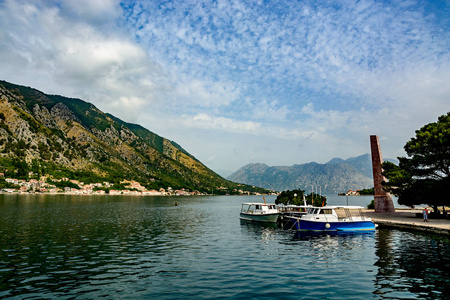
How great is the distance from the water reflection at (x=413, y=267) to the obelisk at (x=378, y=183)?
99.2 ft

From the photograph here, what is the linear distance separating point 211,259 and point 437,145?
46.8 m

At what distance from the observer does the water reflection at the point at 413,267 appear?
1798 cm

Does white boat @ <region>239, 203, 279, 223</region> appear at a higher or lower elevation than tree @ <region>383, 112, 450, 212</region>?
lower

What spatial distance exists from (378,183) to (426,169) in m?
14.3

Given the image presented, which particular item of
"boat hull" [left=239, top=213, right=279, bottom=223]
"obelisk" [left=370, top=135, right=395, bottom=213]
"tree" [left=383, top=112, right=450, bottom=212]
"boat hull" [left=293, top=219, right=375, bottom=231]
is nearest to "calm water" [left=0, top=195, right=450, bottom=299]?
"boat hull" [left=293, top=219, right=375, bottom=231]

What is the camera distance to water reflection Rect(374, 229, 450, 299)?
18.0 m

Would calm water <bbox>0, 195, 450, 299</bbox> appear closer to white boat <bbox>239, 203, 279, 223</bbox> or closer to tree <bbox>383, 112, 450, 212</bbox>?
tree <bbox>383, 112, 450, 212</bbox>

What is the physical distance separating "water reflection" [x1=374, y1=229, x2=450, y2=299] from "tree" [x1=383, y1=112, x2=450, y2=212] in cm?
1537

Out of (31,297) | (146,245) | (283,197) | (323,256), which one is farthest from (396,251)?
(283,197)

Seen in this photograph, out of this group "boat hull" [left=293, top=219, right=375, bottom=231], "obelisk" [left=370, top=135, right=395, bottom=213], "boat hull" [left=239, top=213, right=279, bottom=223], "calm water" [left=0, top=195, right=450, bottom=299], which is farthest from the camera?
"obelisk" [left=370, top=135, right=395, bottom=213]

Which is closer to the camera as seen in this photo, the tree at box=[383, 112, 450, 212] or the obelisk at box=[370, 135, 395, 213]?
the tree at box=[383, 112, 450, 212]

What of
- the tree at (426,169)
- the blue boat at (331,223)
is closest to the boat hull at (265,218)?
the blue boat at (331,223)

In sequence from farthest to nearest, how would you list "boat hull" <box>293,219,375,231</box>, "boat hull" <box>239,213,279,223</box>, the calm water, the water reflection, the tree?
"boat hull" <box>239,213,279,223</box> < the tree < "boat hull" <box>293,219,375,231</box> < the water reflection < the calm water

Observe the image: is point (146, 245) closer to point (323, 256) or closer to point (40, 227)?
point (323, 256)
